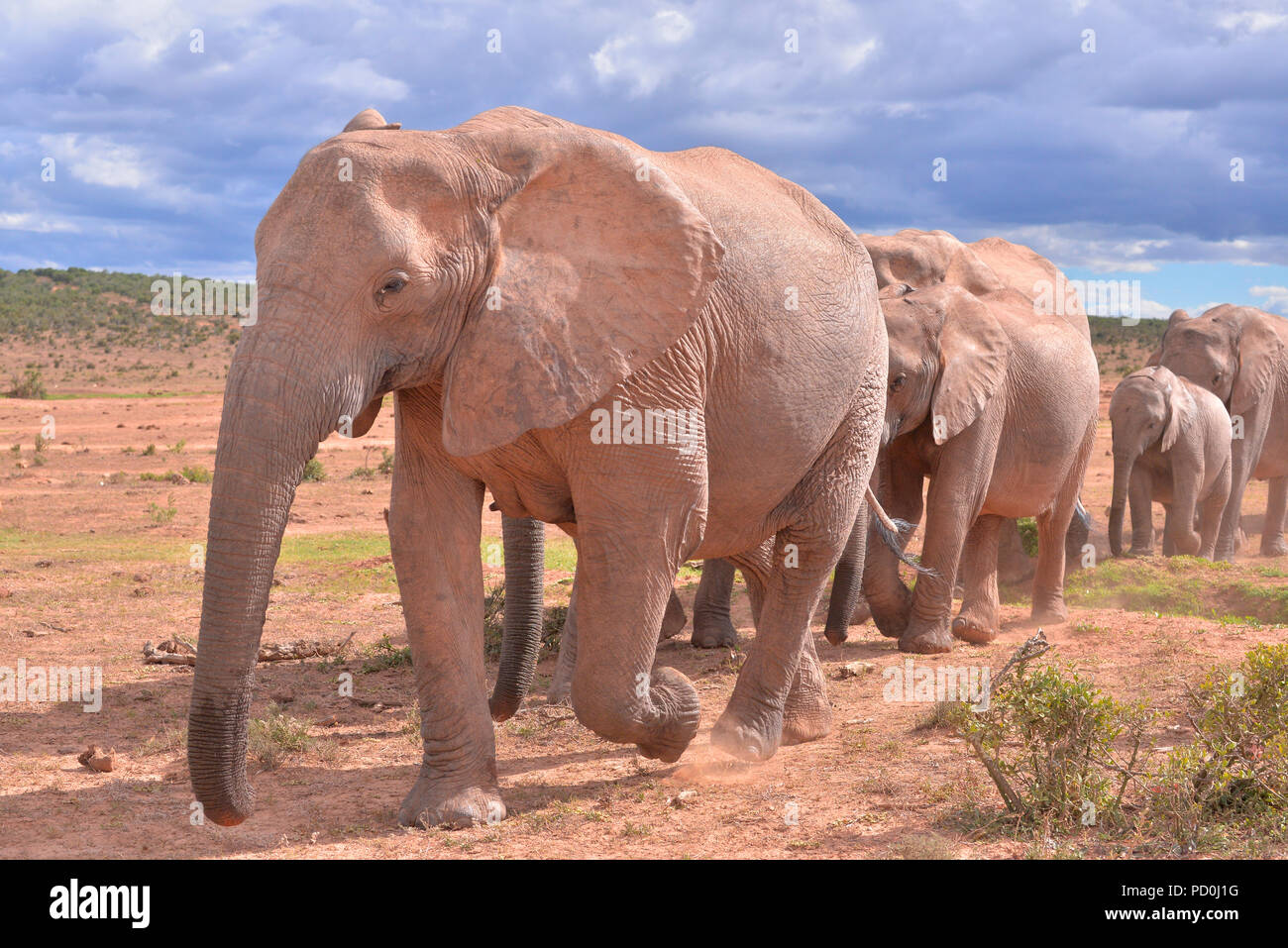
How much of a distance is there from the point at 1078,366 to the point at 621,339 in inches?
280

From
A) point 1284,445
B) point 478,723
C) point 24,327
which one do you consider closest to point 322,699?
point 478,723

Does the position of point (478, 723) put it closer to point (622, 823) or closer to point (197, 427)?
point (622, 823)

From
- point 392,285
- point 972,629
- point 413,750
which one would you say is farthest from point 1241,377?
point 392,285

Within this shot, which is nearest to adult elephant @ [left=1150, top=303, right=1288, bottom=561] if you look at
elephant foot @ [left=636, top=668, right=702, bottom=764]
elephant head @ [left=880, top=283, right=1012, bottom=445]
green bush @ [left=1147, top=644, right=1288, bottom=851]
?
elephant head @ [left=880, top=283, right=1012, bottom=445]

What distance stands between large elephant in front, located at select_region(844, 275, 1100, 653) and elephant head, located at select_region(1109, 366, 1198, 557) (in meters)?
3.47

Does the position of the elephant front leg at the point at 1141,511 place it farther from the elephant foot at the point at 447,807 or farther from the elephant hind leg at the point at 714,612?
the elephant foot at the point at 447,807

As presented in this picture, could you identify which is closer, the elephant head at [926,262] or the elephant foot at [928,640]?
the elephant foot at [928,640]

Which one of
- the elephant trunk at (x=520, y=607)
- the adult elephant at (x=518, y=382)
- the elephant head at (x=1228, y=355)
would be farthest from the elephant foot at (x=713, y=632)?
the elephant head at (x=1228, y=355)

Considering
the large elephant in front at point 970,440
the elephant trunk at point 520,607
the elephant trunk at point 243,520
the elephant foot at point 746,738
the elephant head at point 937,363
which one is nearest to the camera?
the elephant trunk at point 243,520

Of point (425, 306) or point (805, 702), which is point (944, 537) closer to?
point (805, 702)

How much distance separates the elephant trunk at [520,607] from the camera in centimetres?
714

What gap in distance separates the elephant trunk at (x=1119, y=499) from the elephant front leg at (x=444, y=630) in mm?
10776

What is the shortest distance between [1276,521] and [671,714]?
15117 millimetres

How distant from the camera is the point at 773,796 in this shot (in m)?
5.96
